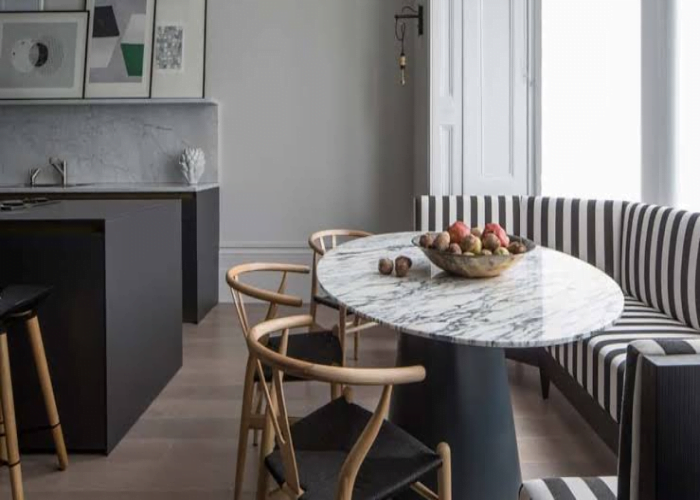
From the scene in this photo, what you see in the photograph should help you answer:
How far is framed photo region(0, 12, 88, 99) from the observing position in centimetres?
510

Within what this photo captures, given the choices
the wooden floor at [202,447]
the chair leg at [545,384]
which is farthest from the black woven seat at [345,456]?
the chair leg at [545,384]

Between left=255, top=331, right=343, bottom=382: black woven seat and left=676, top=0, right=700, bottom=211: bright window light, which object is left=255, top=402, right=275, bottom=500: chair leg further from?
left=676, top=0, right=700, bottom=211: bright window light

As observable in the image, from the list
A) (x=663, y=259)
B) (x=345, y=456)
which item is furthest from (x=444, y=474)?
(x=663, y=259)

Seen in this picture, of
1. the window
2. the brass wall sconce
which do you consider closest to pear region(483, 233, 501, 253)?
the window

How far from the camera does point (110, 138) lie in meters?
5.27

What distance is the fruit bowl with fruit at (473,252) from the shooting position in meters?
1.95

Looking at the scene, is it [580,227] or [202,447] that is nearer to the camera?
[202,447]

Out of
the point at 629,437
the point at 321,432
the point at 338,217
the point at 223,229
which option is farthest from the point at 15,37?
the point at 629,437

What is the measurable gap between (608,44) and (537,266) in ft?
6.91

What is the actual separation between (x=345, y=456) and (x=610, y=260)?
235 cm

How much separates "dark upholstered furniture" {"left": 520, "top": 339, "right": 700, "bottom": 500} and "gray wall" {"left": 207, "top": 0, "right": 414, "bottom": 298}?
442 centimetres

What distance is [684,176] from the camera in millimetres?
3109

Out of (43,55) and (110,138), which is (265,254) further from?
(43,55)

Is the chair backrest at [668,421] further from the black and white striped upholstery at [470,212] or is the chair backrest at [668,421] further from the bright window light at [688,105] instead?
the black and white striped upholstery at [470,212]
